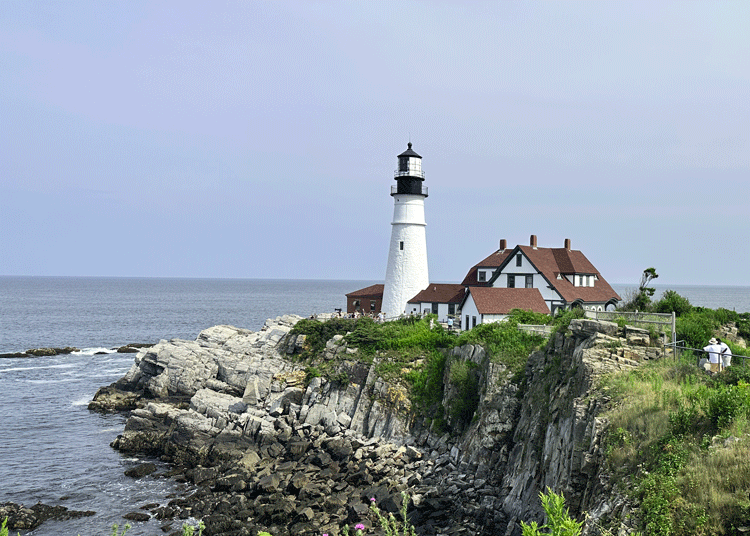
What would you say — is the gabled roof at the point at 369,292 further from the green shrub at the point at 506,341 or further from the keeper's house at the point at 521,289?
the green shrub at the point at 506,341

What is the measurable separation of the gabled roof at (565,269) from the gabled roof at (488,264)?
1655 mm

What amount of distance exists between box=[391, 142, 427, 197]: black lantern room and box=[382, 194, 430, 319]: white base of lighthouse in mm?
472

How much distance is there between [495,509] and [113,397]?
1209 inches

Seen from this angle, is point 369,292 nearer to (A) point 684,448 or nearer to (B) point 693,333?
(B) point 693,333

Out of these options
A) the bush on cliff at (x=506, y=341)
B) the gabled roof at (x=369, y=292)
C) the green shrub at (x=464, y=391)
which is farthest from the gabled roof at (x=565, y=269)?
the green shrub at (x=464, y=391)

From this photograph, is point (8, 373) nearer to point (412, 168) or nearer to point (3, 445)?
point (3, 445)

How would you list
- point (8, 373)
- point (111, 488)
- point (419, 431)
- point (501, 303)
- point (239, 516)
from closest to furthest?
point (239, 516), point (111, 488), point (419, 431), point (501, 303), point (8, 373)

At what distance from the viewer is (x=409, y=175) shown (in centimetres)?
4725

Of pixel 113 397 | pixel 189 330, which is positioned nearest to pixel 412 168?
pixel 113 397

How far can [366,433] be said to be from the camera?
31891 millimetres

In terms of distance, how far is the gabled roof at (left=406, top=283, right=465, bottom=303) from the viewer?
44.7 meters

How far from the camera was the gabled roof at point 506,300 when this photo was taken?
130 ft

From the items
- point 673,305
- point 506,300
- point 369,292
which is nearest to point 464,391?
point 673,305

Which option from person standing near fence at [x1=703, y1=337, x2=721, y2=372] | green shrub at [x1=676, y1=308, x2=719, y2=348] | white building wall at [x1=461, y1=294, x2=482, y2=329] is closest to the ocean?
white building wall at [x1=461, y1=294, x2=482, y2=329]
